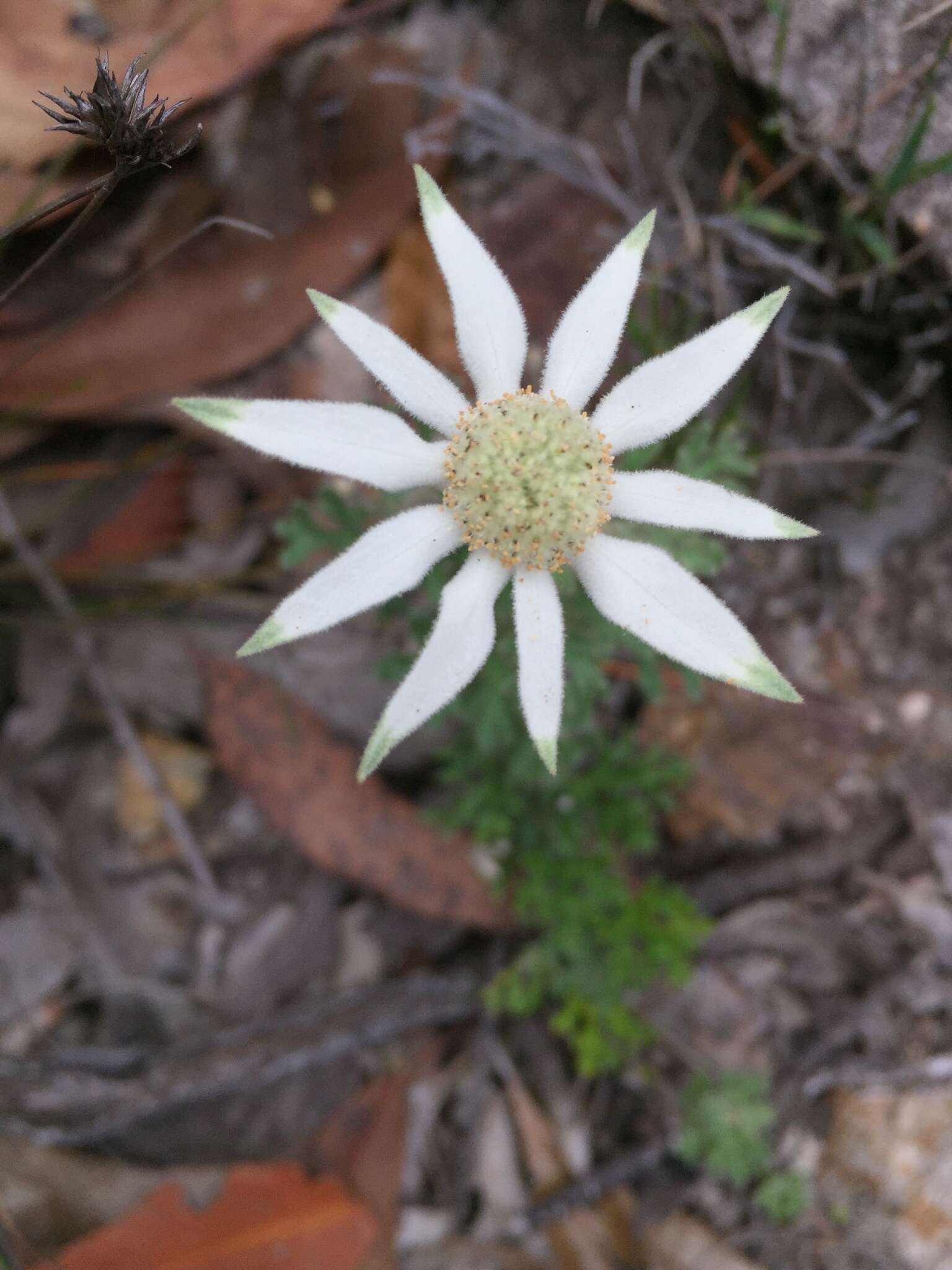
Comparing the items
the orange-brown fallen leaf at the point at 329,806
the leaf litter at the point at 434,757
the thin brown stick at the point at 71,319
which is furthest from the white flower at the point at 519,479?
the orange-brown fallen leaf at the point at 329,806

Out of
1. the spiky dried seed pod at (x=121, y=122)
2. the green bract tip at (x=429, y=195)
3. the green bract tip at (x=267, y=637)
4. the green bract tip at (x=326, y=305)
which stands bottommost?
the green bract tip at (x=267, y=637)

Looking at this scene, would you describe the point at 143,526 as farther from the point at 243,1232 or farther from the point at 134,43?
the point at 243,1232

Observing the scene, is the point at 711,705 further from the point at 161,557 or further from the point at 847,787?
the point at 161,557

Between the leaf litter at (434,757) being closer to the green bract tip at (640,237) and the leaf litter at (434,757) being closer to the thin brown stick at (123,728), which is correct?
the thin brown stick at (123,728)

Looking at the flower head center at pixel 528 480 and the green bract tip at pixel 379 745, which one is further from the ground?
the flower head center at pixel 528 480

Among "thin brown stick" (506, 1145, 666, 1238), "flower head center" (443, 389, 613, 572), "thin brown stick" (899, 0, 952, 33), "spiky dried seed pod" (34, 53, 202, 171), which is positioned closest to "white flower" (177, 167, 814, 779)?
"flower head center" (443, 389, 613, 572)

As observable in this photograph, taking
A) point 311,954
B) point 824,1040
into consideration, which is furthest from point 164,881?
point 824,1040
